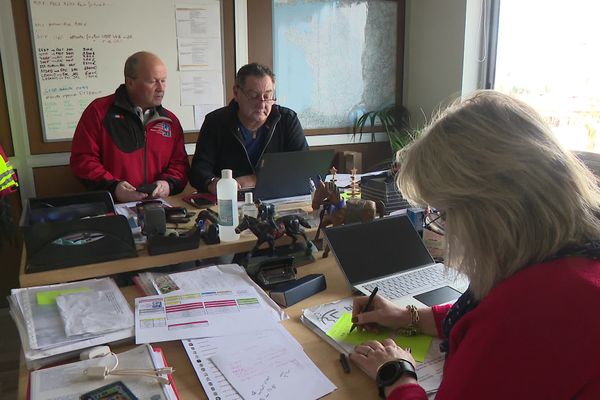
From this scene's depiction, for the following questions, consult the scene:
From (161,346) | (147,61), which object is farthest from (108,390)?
(147,61)

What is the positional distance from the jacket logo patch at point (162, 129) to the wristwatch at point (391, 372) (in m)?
2.18

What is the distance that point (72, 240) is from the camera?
1.43 meters

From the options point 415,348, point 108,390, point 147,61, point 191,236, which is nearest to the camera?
point 108,390

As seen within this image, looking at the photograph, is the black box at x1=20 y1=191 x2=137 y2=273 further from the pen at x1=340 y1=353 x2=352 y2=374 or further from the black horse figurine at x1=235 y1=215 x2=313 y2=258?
the pen at x1=340 y1=353 x2=352 y2=374

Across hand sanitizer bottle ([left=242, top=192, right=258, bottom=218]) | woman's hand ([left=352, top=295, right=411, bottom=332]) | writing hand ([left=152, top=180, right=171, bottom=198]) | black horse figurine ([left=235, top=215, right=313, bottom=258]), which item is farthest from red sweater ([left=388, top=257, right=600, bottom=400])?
writing hand ([left=152, top=180, right=171, bottom=198])

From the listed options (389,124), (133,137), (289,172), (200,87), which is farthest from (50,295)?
(389,124)

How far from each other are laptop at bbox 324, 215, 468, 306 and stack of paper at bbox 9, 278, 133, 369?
60 cm

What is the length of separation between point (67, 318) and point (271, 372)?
51 cm

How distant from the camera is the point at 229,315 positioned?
120 cm

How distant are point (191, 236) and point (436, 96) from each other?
284cm

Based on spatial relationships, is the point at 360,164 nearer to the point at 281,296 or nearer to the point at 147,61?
the point at 147,61

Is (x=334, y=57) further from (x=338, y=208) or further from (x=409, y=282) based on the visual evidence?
(x=409, y=282)

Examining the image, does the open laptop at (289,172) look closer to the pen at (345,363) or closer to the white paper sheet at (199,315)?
the white paper sheet at (199,315)

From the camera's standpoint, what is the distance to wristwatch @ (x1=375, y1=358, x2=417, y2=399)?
921 mm
